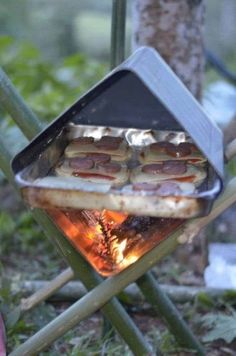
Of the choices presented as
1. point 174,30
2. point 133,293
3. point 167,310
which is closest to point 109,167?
point 167,310

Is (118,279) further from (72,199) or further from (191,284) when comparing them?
(191,284)

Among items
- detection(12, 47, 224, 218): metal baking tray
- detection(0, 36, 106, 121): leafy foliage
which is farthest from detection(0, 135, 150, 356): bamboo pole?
detection(0, 36, 106, 121): leafy foliage

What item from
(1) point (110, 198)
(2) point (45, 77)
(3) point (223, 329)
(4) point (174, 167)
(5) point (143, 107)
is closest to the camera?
(1) point (110, 198)

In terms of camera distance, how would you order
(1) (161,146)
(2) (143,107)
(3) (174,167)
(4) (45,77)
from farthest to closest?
1. (4) (45,77)
2. (2) (143,107)
3. (1) (161,146)
4. (3) (174,167)

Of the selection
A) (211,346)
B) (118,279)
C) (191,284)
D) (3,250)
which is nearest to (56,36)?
(3,250)

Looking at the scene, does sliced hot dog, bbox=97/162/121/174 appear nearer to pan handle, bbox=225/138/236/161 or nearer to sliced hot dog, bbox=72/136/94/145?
Answer: sliced hot dog, bbox=72/136/94/145

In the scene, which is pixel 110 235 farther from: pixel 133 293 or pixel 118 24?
pixel 133 293

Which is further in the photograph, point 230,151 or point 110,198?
point 230,151
